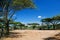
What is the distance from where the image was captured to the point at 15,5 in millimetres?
23922

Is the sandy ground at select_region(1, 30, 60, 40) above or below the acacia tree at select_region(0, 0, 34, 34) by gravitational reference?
below

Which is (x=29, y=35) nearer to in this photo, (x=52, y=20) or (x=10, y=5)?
(x=10, y=5)

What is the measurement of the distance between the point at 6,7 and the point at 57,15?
30.9 meters

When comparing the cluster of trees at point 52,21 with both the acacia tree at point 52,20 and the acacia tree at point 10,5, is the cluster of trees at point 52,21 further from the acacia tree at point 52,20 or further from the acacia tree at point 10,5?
the acacia tree at point 10,5

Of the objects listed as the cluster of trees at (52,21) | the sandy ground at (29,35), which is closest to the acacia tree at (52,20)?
the cluster of trees at (52,21)

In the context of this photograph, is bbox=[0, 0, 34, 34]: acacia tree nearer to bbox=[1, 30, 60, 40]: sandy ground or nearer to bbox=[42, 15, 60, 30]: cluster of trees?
bbox=[1, 30, 60, 40]: sandy ground

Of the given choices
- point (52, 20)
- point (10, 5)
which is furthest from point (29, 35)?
point (52, 20)

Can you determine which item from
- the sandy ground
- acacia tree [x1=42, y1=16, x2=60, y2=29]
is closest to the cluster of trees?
acacia tree [x1=42, y1=16, x2=60, y2=29]

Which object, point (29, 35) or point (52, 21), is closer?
point (29, 35)

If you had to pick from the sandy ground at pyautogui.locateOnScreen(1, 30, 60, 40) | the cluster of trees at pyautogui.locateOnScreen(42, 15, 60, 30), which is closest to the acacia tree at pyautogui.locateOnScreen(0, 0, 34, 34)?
the sandy ground at pyautogui.locateOnScreen(1, 30, 60, 40)

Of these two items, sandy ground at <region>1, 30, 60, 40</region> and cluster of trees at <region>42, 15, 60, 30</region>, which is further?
cluster of trees at <region>42, 15, 60, 30</region>

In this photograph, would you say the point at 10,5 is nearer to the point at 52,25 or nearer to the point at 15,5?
the point at 15,5

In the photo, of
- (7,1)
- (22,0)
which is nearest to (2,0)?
(7,1)

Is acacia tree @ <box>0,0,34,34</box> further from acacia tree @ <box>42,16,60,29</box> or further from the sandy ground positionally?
acacia tree @ <box>42,16,60,29</box>
